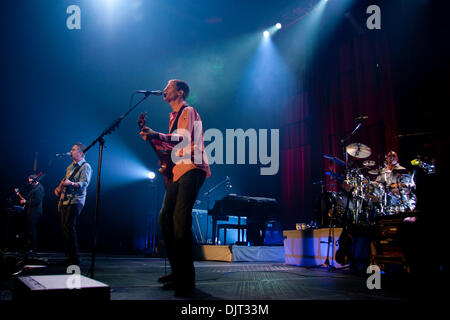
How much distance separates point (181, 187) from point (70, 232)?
2.71m

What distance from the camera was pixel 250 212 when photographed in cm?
757

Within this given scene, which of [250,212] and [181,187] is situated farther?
[250,212]

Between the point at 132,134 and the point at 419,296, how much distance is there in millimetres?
10185

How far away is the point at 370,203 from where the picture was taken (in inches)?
205

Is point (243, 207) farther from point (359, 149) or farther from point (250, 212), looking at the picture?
point (359, 149)

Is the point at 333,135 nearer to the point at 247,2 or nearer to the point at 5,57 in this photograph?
the point at 247,2

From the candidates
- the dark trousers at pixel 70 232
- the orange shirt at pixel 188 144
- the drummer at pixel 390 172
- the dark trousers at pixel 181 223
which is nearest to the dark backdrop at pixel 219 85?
the drummer at pixel 390 172

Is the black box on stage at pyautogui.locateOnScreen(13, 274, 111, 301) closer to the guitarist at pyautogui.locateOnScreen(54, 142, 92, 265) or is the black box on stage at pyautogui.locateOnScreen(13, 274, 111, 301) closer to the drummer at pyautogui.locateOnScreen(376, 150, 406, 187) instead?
the guitarist at pyautogui.locateOnScreen(54, 142, 92, 265)

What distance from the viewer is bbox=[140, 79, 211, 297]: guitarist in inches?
92.0

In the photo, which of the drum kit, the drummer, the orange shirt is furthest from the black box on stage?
the drummer

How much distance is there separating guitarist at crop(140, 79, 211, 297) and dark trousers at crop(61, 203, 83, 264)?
2243 mm

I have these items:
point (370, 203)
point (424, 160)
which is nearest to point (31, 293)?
point (370, 203)

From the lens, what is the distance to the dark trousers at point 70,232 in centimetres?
429

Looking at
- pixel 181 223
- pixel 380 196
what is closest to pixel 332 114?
pixel 380 196
